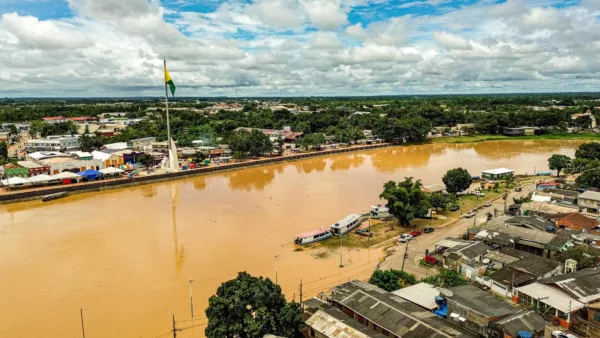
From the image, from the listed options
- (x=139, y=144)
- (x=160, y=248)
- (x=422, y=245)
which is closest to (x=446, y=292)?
(x=422, y=245)

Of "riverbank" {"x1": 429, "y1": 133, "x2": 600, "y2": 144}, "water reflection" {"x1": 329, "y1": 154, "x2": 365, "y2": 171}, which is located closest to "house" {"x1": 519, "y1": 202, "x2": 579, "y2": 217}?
"water reflection" {"x1": 329, "y1": 154, "x2": 365, "y2": 171}

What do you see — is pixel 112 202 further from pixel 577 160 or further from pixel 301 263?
pixel 577 160

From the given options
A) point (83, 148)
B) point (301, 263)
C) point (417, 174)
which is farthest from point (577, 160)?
point (83, 148)

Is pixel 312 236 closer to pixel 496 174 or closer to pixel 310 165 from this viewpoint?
pixel 496 174

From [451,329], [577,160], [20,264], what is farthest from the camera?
[577,160]

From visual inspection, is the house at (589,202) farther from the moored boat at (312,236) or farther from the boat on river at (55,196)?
the boat on river at (55,196)

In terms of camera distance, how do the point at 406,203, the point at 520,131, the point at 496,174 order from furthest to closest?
the point at 520,131 < the point at 496,174 < the point at 406,203
